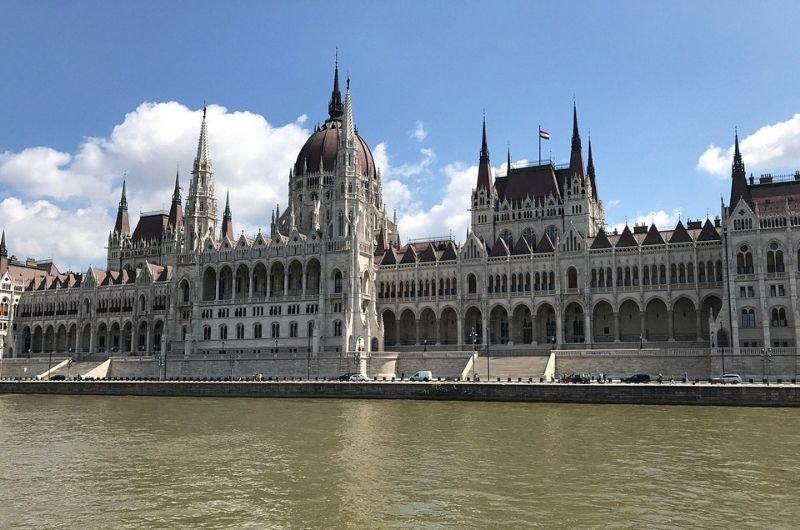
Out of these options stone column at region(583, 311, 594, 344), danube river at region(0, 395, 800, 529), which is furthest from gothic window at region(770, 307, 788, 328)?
danube river at region(0, 395, 800, 529)

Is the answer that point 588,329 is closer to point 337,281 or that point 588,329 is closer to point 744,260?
point 744,260

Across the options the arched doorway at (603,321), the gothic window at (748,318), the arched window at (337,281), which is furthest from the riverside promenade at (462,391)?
the arched doorway at (603,321)

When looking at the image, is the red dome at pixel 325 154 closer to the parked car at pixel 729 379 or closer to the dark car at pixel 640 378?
the dark car at pixel 640 378

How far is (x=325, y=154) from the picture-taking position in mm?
126375

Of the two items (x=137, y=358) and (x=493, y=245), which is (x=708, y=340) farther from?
(x=137, y=358)

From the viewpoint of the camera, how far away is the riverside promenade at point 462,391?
59375mm

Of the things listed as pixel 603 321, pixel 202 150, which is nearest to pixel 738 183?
pixel 603 321

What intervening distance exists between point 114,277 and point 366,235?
47.7 m

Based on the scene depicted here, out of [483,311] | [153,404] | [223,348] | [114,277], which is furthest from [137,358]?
[483,311]

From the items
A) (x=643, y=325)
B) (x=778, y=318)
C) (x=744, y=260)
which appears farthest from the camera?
(x=643, y=325)

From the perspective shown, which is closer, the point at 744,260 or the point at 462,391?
the point at 462,391

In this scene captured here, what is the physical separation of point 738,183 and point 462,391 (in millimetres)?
39848

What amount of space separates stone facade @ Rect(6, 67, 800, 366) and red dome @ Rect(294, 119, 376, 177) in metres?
0.32

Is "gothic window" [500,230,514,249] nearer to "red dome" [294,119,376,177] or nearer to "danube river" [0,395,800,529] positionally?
"red dome" [294,119,376,177]
